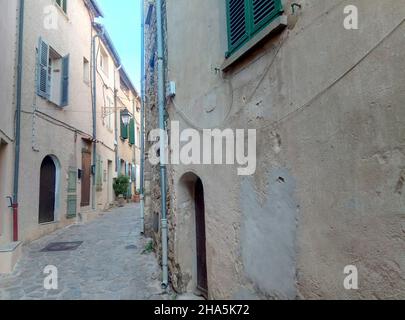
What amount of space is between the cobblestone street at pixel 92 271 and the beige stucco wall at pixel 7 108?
0.90m

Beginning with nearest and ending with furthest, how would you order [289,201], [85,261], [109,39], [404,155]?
[404,155], [289,201], [85,261], [109,39]

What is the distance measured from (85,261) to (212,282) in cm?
356

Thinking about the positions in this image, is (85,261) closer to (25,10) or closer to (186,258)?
(186,258)

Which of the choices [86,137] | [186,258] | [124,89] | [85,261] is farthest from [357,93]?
[124,89]

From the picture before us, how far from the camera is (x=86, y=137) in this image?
1174 cm

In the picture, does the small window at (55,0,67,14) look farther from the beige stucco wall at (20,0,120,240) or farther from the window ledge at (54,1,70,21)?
the beige stucco wall at (20,0,120,240)

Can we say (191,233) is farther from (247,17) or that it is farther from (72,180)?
(72,180)

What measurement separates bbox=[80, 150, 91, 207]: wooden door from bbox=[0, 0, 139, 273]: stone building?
37 mm

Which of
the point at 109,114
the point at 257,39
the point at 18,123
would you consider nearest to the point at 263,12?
the point at 257,39

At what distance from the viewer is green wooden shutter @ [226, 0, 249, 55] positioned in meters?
2.88

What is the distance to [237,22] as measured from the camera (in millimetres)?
3023

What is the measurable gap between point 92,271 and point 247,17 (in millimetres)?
4793

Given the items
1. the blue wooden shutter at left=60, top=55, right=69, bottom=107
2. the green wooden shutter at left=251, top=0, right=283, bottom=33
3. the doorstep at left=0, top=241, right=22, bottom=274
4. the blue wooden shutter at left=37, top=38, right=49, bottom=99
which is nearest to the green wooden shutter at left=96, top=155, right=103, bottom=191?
the blue wooden shutter at left=60, top=55, right=69, bottom=107

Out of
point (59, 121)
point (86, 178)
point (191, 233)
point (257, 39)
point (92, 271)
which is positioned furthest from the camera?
point (86, 178)
